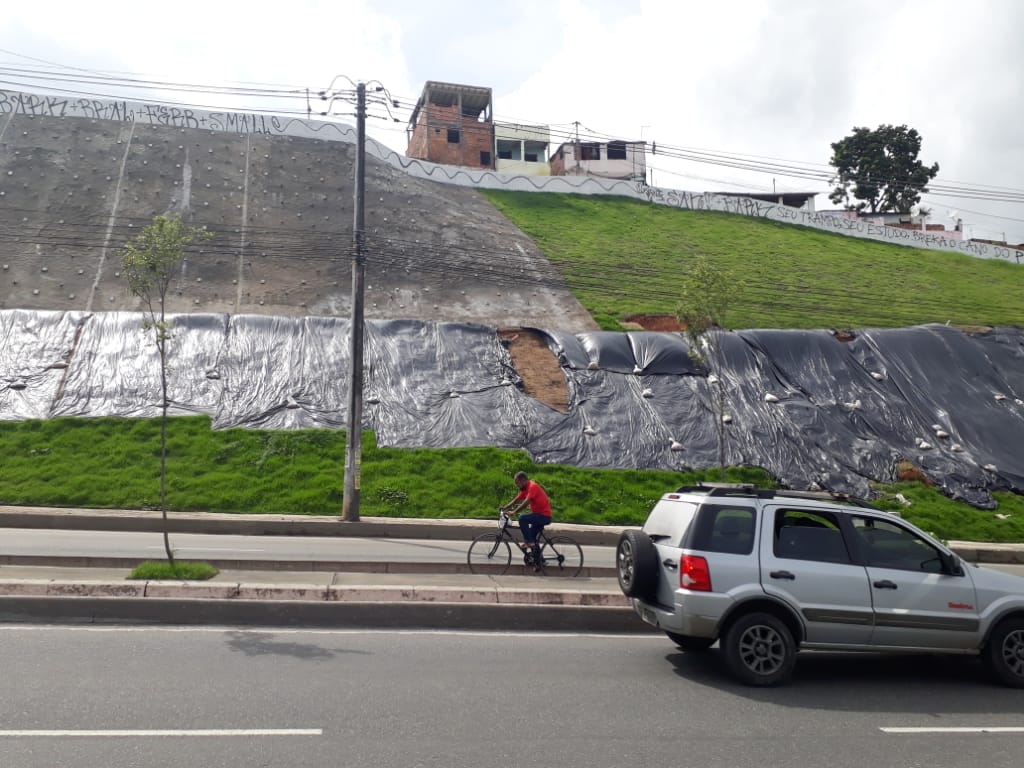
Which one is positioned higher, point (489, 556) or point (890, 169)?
point (890, 169)

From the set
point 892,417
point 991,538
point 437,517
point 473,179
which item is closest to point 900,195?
point 473,179

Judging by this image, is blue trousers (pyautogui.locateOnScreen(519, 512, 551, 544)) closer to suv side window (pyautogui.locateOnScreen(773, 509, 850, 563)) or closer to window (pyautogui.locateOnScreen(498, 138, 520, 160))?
suv side window (pyautogui.locateOnScreen(773, 509, 850, 563))

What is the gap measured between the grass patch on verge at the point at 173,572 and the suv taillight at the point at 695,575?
5631 millimetres

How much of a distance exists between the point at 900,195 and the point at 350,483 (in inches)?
2605

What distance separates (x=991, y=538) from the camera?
66.5 feet

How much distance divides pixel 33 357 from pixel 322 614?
20196 mm

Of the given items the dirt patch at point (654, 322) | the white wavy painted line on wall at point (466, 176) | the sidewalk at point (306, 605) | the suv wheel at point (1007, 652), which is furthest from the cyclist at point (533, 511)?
the white wavy painted line on wall at point (466, 176)

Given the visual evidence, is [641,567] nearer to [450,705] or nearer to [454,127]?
[450,705]

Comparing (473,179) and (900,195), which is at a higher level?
(900,195)

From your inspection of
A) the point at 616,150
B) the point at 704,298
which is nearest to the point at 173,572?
the point at 704,298

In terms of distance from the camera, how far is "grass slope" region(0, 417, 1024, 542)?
63.1ft

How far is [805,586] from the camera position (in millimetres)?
7211

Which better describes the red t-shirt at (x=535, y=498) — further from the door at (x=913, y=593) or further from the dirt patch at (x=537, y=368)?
the dirt patch at (x=537, y=368)

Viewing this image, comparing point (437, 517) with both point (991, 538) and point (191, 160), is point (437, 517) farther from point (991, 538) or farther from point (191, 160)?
point (191, 160)
